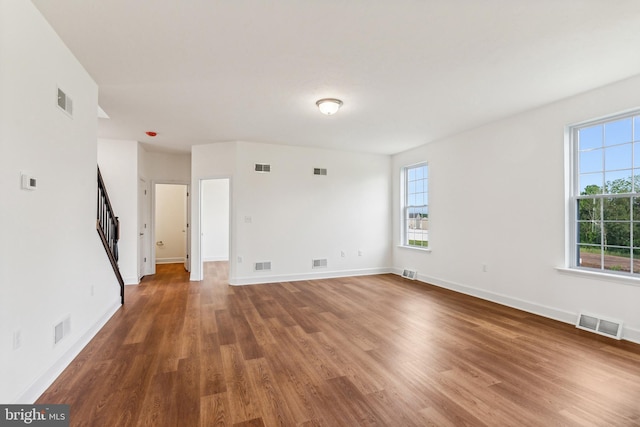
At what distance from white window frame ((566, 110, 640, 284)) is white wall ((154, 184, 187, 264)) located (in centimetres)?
852

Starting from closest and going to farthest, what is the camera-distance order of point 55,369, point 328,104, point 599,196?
point 55,369
point 599,196
point 328,104

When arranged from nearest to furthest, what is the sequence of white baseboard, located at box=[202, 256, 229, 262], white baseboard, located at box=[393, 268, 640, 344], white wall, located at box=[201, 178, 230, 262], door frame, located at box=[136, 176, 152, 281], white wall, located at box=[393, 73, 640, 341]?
white baseboard, located at box=[393, 268, 640, 344] < white wall, located at box=[393, 73, 640, 341] < door frame, located at box=[136, 176, 152, 281] < white baseboard, located at box=[202, 256, 229, 262] < white wall, located at box=[201, 178, 230, 262]

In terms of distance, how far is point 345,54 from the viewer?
275cm

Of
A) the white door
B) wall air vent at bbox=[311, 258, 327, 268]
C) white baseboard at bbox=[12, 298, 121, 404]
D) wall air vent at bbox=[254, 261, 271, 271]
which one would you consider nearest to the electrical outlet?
white baseboard at bbox=[12, 298, 121, 404]

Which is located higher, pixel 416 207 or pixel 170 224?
pixel 416 207

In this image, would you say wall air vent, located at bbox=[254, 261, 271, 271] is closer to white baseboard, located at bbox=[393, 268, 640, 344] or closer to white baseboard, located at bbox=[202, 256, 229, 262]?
white baseboard, located at bbox=[393, 268, 640, 344]

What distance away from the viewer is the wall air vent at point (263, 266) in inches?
235

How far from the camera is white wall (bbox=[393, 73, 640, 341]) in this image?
11.3 feet

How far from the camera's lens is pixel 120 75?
10.3 ft

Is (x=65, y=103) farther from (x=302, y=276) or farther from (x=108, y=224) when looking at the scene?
(x=302, y=276)

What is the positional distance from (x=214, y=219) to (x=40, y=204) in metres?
7.37

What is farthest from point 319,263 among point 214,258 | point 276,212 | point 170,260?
point 170,260

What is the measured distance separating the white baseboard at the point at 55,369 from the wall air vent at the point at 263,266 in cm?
274

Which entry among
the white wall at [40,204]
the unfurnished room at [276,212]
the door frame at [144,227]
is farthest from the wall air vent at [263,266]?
the white wall at [40,204]
